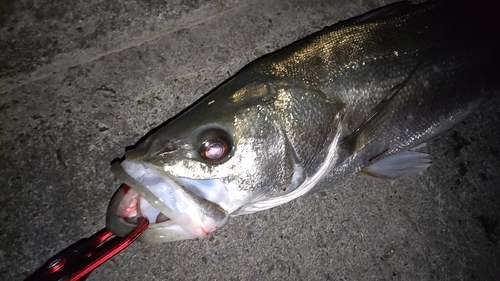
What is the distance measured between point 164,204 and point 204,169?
22cm

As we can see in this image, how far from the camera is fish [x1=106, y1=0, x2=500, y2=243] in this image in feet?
4.80

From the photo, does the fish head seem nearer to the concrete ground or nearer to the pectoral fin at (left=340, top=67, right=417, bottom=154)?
the pectoral fin at (left=340, top=67, right=417, bottom=154)

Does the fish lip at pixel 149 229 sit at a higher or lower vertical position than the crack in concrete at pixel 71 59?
lower

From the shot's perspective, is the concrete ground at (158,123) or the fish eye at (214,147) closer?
the fish eye at (214,147)

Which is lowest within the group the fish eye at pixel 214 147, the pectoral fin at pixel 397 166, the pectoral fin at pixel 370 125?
the pectoral fin at pixel 397 166

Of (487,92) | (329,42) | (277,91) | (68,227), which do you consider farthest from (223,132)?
(487,92)

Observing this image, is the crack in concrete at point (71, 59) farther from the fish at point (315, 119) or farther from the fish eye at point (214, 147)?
the fish eye at point (214, 147)

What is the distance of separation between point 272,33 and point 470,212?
190cm

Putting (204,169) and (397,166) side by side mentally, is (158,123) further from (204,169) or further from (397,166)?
(397,166)

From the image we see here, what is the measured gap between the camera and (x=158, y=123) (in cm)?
212

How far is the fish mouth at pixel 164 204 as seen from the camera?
1418 mm

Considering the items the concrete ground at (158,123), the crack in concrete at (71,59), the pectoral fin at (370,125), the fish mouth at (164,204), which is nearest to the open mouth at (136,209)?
the fish mouth at (164,204)

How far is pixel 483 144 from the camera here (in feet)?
7.98

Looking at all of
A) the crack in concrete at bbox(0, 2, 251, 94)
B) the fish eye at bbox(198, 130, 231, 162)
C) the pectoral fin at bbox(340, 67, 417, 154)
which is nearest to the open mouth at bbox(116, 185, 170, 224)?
the fish eye at bbox(198, 130, 231, 162)
